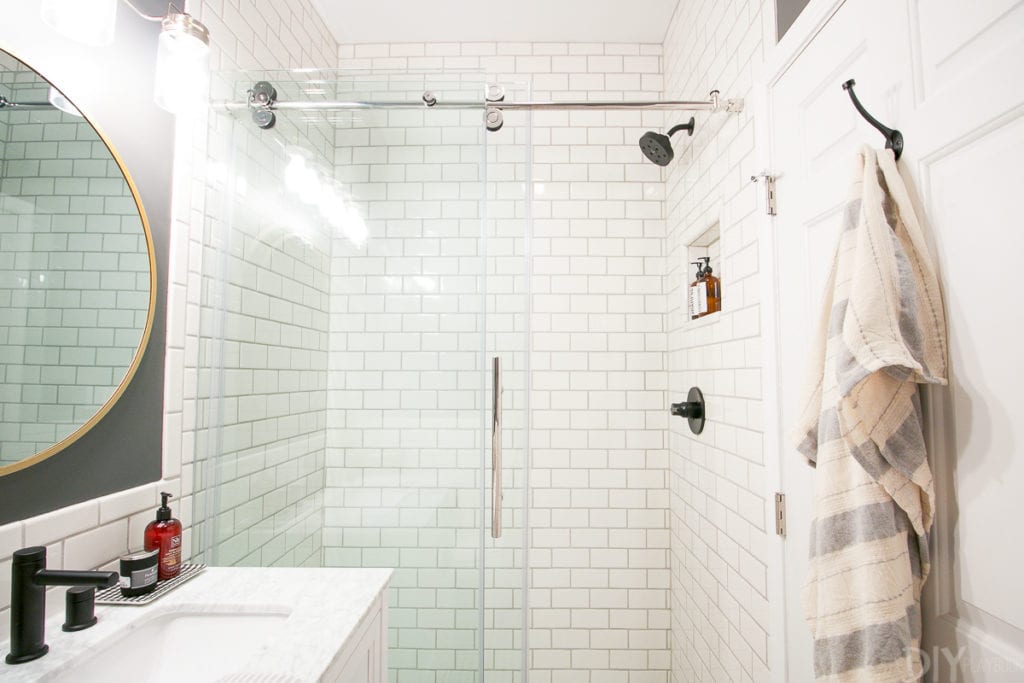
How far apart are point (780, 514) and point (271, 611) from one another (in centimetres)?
127

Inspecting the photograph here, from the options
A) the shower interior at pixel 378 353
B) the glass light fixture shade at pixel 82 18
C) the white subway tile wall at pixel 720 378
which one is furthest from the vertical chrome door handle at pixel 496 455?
the glass light fixture shade at pixel 82 18

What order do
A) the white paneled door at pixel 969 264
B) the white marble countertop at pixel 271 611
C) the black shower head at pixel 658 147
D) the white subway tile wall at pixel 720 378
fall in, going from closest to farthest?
the white paneled door at pixel 969 264 → the white marble countertop at pixel 271 611 → the white subway tile wall at pixel 720 378 → the black shower head at pixel 658 147

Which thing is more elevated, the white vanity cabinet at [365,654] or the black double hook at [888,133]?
the black double hook at [888,133]

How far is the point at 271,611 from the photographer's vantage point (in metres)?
0.98

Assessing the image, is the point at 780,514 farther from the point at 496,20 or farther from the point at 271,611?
the point at 496,20

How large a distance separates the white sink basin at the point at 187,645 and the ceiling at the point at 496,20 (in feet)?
8.09

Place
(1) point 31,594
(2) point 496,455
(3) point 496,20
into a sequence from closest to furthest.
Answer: (1) point 31,594 < (2) point 496,455 < (3) point 496,20

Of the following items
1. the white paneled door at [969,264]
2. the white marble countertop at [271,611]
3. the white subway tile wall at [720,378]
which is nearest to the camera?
the white paneled door at [969,264]

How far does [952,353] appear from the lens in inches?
27.6

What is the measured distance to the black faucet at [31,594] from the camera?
2.56 feet

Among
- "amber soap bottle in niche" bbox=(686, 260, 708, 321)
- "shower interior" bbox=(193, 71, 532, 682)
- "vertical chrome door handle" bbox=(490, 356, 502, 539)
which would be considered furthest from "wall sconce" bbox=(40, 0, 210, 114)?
"amber soap bottle in niche" bbox=(686, 260, 708, 321)

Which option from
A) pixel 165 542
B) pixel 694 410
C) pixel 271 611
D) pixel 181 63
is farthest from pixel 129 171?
pixel 694 410

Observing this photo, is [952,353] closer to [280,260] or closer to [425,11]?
[280,260]

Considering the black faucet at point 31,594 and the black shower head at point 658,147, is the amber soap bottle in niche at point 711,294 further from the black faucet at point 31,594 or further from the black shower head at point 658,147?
the black faucet at point 31,594
